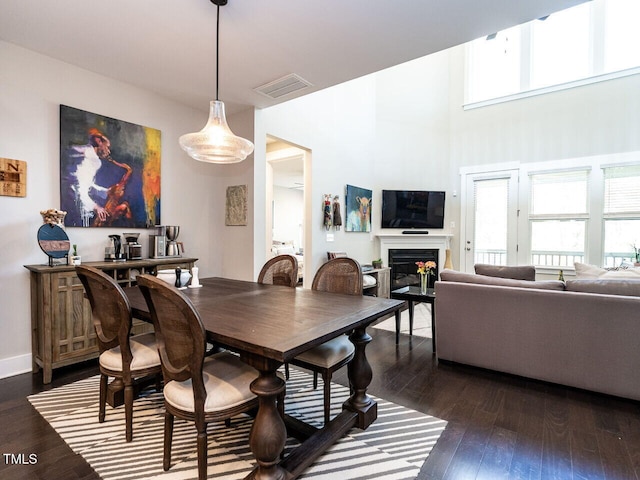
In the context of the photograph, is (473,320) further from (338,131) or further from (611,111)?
(611,111)

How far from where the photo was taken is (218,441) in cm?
184

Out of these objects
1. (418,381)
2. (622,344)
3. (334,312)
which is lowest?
(418,381)

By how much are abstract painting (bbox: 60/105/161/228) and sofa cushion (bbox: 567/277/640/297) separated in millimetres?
4040

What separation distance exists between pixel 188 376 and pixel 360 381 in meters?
1.05

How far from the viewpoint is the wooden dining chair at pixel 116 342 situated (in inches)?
68.0

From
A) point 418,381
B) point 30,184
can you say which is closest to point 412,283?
point 418,381

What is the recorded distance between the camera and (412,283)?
6355 mm

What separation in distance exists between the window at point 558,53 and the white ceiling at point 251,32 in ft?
14.4

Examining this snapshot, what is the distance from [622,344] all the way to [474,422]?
1.25 metres

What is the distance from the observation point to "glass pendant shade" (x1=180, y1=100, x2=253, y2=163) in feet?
7.04

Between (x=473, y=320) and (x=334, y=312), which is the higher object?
(x=334, y=312)

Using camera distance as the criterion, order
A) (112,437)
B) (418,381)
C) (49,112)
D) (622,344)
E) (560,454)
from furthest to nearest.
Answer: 1. (49,112)
2. (418,381)
3. (622,344)
4. (112,437)
5. (560,454)

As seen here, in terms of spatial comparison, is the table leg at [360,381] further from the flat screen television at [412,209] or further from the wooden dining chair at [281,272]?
the flat screen television at [412,209]

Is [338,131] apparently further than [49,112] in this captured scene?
Yes
